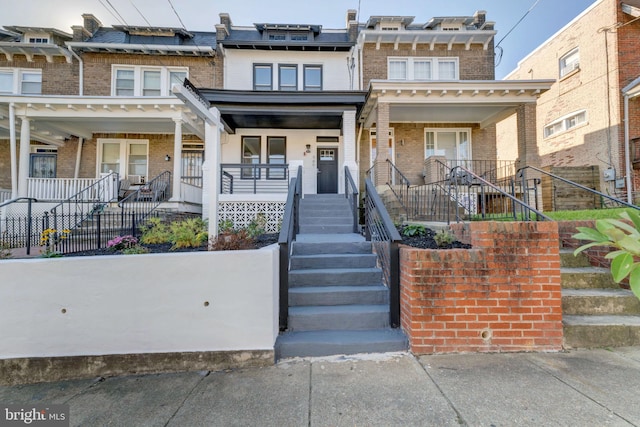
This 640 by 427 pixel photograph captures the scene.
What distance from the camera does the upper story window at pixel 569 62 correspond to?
12109 millimetres

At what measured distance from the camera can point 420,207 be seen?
23.4ft

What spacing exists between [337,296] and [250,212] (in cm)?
473

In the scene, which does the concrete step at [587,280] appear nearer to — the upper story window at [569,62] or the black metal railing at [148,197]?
the black metal railing at [148,197]

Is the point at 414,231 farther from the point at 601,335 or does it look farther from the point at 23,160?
the point at 23,160

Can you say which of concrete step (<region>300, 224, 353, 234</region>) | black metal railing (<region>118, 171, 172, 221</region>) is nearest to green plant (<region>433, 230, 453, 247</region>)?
concrete step (<region>300, 224, 353, 234</region>)

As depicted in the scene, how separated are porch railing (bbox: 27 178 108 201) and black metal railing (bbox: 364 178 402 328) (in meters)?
8.93

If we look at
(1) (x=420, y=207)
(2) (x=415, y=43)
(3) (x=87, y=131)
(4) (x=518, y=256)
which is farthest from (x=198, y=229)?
(2) (x=415, y=43)

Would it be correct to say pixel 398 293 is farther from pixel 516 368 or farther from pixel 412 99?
pixel 412 99

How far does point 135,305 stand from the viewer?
2.80m

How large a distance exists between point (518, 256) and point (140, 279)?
376cm

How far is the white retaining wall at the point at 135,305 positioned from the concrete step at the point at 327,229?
332 centimetres

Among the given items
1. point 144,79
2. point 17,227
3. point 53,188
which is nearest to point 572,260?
point 17,227

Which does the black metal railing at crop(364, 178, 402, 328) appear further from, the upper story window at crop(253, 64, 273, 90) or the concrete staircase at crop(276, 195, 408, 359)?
the upper story window at crop(253, 64, 273, 90)

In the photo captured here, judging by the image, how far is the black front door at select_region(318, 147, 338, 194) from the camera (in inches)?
436
